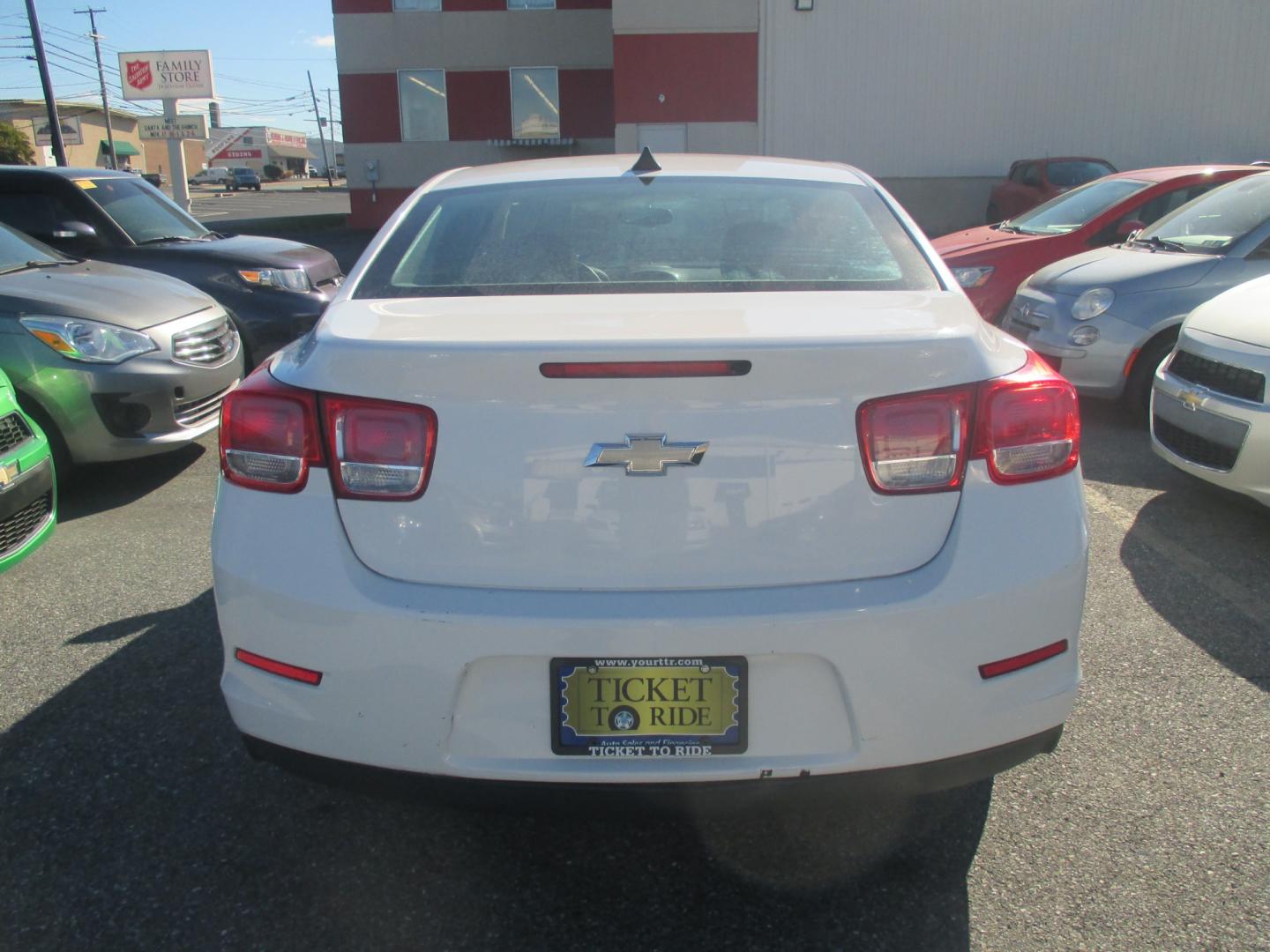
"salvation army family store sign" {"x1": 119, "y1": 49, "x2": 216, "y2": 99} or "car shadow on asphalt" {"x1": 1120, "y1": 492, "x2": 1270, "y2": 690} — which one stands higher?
"salvation army family store sign" {"x1": 119, "y1": 49, "x2": 216, "y2": 99}

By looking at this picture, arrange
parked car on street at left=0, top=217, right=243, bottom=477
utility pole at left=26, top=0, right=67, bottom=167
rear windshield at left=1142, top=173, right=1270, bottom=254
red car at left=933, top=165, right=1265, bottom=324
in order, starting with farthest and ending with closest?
utility pole at left=26, top=0, right=67, bottom=167, red car at left=933, top=165, right=1265, bottom=324, rear windshield at left=1142, top=173, right=1270, bottom=254, parked car on street at left=0, top=217, right=243, bottom=477

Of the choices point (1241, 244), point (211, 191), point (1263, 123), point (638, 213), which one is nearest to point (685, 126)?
point (1263, 123)

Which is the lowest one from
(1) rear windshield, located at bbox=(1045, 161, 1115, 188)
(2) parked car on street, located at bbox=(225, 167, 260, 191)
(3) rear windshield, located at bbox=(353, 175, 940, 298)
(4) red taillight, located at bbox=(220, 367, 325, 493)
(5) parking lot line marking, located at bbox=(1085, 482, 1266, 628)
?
(2) parked car on street, located at bbox=(225, 167, 260, 191)

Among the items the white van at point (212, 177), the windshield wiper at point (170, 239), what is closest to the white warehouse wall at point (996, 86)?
the windshield wiper at point (170, 239)

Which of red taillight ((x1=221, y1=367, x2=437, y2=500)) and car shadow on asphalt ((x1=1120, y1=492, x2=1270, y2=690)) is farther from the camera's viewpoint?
car shadow on asphalt ((x1=1120, y1=492, x2=1270, y2=690))

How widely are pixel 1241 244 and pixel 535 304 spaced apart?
5589mm

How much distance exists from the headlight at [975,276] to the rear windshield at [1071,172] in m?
10.1

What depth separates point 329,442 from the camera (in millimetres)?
2059

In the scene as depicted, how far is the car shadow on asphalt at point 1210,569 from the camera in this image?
3.50 meters

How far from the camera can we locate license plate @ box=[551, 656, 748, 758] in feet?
6.42

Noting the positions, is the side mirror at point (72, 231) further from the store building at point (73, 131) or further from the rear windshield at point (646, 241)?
the store building at point (73, 131)

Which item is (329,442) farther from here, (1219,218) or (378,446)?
(1219,218)

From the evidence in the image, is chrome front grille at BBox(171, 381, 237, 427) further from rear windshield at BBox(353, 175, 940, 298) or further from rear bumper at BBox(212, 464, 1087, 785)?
rear bumper at BBox(212, 464, 1087, 785)

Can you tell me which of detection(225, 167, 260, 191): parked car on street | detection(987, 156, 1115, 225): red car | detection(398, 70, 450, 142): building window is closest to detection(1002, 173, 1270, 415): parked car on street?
detection(987, 156, 1115, 225): red car
